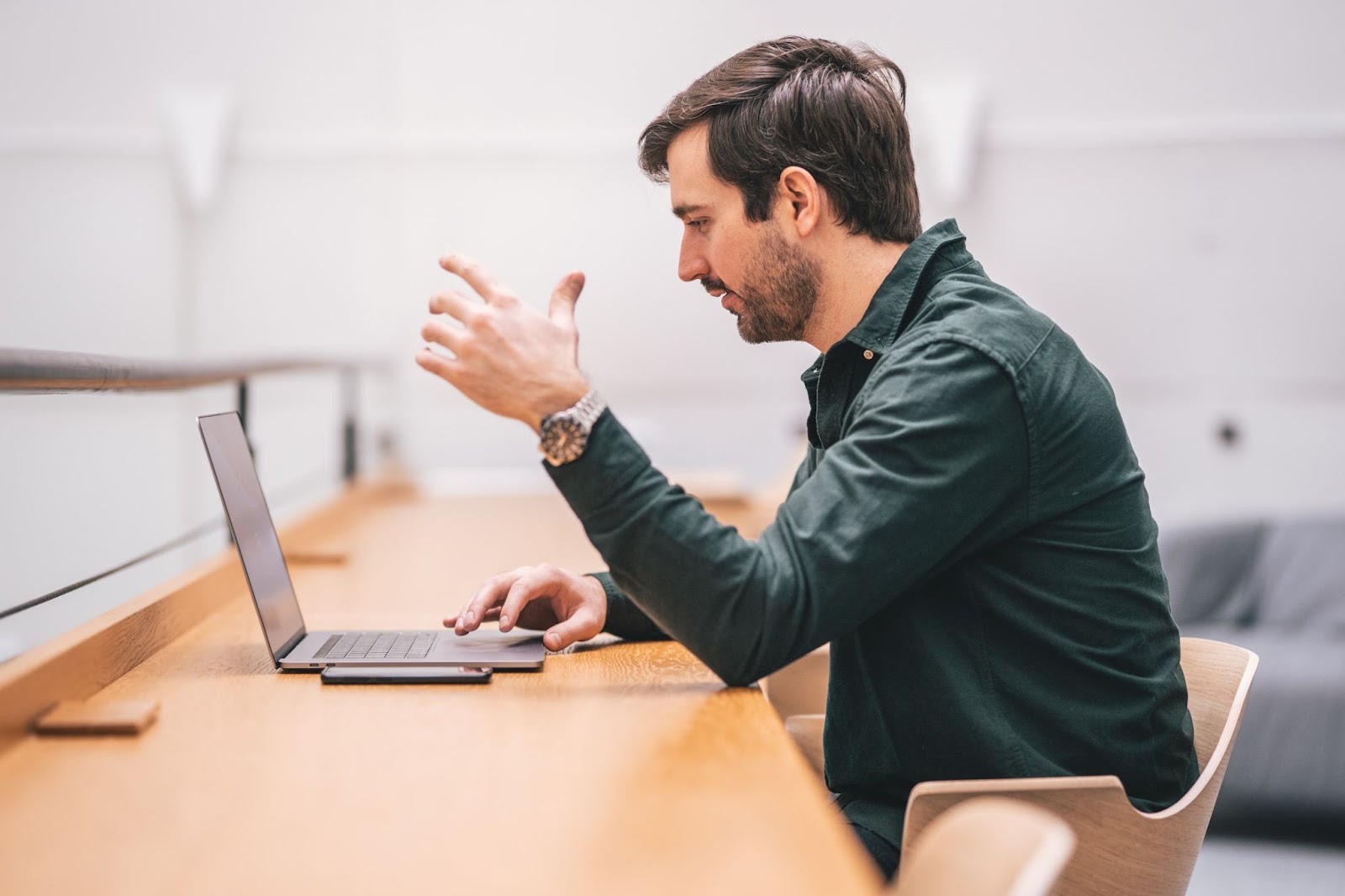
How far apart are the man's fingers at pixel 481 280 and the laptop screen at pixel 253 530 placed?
321 mm

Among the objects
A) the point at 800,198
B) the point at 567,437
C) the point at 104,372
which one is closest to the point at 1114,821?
the point at 567,437

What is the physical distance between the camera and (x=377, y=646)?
3.95ft

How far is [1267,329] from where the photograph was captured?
3861 millimetres

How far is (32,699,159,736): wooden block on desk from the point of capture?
908mm

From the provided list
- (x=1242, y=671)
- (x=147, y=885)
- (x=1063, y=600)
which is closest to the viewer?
(x=147, y=885)

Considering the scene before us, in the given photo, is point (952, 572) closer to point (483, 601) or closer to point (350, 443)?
point (483, 601)

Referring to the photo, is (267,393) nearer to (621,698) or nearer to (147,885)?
(621,698)

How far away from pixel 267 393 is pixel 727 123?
2.94 m

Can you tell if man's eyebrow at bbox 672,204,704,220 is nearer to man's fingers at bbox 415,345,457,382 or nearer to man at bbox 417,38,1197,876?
man at bbox 417,38,1197,876

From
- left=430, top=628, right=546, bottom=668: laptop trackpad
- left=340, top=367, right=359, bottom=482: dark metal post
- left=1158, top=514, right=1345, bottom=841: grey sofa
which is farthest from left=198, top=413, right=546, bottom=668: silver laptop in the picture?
left=340, top=367, right=359, bottom=482: dark metal post

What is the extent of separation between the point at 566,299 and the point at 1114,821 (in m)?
0.61

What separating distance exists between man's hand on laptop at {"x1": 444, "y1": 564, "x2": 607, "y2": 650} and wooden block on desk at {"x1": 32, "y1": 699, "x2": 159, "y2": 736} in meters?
0.31

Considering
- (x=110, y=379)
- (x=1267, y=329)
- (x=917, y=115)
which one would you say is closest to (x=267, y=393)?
(x=917, y=115)

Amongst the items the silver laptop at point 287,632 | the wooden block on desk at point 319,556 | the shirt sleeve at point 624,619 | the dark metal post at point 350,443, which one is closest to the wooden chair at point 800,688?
the shirt sleeve at point 624,619
